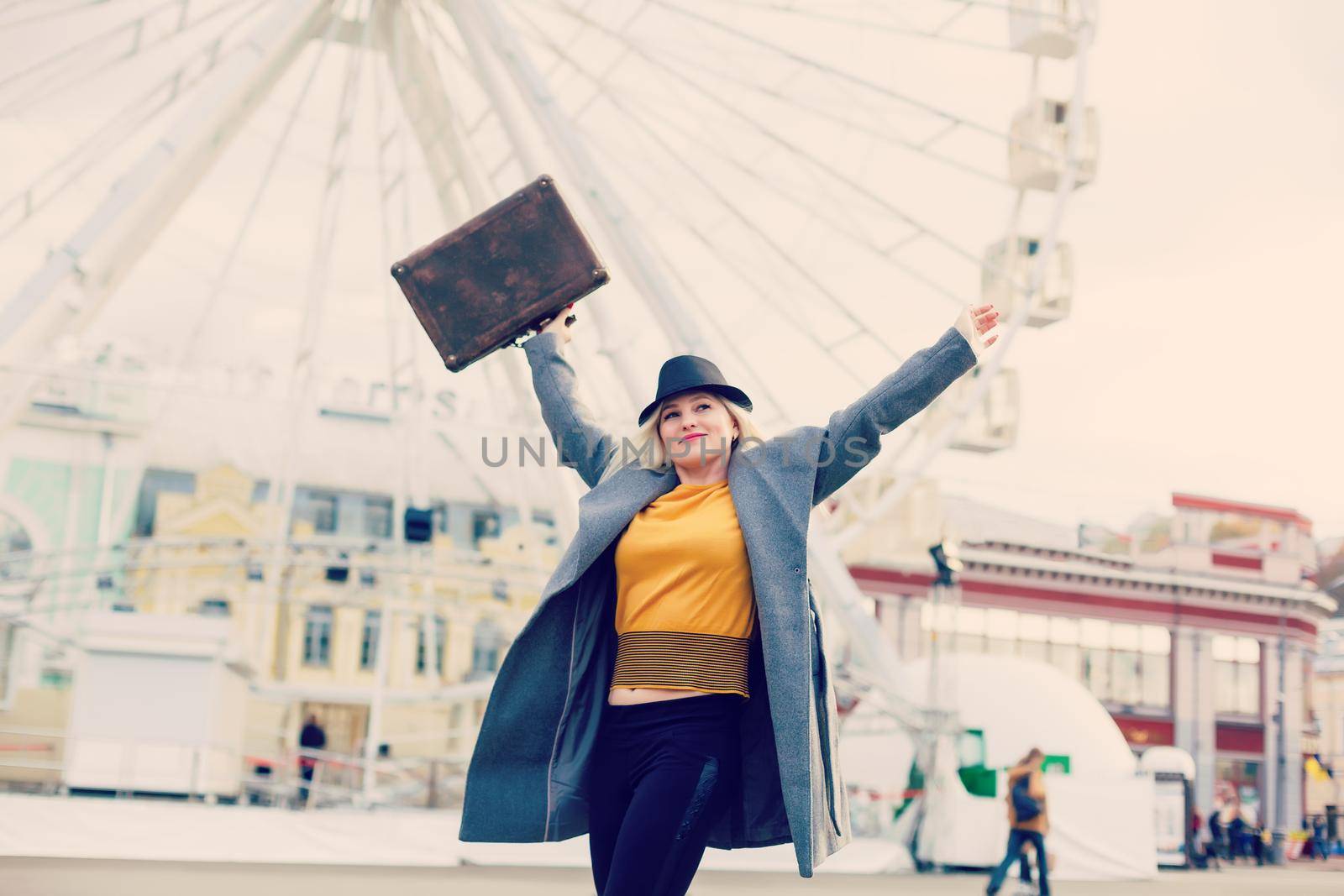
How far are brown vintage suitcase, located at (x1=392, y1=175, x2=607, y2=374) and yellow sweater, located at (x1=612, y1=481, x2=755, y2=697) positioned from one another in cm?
95

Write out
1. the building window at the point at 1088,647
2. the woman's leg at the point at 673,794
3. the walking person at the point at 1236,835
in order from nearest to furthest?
the woman's leg at the point at 673,794, the walking person at the point at 1236,835, the building window at the point at 1088,647

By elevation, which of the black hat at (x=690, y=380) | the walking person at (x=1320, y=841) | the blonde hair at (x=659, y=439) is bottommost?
the walking person at (x=1320, y=841)

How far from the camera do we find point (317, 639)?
3862cm

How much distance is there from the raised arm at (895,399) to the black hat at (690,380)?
28 centimetres

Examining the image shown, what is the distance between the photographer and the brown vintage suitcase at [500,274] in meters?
4.09

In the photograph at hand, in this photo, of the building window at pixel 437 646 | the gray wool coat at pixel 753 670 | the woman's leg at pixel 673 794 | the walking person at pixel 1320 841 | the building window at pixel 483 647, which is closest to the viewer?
the woman's leg at pixel 673 794

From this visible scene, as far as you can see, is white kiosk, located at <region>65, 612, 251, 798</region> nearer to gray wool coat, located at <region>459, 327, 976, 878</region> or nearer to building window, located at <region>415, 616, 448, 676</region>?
gray wool coat, located at <region>459, 327, 976, 878</region>

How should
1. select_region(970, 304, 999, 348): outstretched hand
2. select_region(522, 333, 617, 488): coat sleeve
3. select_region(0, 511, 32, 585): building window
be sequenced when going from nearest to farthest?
1. select_region(970, 304, 999, 348): outstretched hand
2. select_region(522, 333, 617, 488): coat sleeve
3. select_region(0, 511, 32, 585): building window

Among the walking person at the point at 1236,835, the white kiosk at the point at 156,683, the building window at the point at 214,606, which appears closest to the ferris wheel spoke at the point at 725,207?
the white kiosk at the point at 156,683

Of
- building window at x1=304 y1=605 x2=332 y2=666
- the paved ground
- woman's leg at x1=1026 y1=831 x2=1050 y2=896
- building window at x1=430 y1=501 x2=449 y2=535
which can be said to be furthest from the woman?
building window at x1=430 y1=501 x2=449 y2=535

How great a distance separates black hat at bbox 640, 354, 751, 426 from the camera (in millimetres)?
3511

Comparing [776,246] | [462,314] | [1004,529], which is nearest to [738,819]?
[462,314]

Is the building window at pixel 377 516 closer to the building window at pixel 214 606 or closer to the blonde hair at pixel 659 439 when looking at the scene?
the building window at pixel 214 606

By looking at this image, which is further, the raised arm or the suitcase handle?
the suitcase handle
